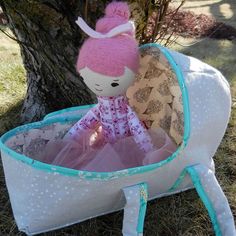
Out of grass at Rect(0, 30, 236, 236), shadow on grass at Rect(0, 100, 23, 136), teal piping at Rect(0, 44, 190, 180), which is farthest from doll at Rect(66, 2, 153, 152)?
shadow on grass at Rect(0, 100, 23, 136)

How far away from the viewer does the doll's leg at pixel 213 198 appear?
4.43ft

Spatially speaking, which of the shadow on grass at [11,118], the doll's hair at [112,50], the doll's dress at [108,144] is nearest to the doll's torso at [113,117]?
the doll's dress at [108,144]

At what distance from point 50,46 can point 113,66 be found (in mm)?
509

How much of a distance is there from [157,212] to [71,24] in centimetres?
77

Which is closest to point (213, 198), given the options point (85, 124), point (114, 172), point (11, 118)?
point (114, 172)

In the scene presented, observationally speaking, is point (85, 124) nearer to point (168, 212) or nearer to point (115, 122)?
point (115, 122)

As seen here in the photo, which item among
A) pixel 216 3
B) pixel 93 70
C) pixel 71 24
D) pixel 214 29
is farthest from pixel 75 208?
pixel 216 3

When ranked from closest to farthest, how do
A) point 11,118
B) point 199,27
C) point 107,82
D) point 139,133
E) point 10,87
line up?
1. point 107,82
2. point 139,133
3. point 11,118
4. point 10,87
5. point 199,27

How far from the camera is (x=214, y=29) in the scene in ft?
11.6

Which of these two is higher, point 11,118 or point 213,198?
point 213,198

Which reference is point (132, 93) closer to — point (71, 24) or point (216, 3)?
point (71, 24)

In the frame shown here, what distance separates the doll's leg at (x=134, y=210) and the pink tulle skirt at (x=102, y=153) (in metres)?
0.12

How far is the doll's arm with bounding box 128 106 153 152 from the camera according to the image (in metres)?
1.44

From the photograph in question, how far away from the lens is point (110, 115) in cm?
144
